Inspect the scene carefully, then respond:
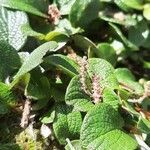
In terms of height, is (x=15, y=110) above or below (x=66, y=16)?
below

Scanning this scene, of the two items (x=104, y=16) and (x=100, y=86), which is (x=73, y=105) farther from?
(x=104, y=16)

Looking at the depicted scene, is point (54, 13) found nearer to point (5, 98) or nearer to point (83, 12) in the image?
point (83, 12)

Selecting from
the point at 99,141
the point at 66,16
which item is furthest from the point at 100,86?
the point at 66,16

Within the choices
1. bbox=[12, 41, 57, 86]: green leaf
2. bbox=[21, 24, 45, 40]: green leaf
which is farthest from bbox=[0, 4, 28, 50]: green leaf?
bbox=[12, 41, 57, 86]: green leaf

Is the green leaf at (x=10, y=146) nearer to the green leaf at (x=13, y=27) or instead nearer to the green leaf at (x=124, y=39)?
the green leaf at (x=13, y=27)

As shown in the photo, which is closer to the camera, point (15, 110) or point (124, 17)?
point (15, 110)

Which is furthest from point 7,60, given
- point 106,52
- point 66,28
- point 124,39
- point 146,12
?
point 146,12
